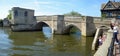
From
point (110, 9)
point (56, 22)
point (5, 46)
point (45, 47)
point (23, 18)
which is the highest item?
point (110, 9)

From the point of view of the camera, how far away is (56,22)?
45844mm

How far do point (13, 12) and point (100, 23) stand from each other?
22512mm

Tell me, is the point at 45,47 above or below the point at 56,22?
below

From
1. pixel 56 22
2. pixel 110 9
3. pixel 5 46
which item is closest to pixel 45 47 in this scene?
pixel 5 46

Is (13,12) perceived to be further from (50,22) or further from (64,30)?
(64,30)

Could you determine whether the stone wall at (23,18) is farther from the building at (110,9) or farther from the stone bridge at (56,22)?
the building at (110,9)

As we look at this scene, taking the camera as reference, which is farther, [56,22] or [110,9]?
[110,9]

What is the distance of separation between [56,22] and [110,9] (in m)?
23.5

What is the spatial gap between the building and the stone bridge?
2011 centimetres

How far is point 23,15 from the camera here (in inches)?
2127

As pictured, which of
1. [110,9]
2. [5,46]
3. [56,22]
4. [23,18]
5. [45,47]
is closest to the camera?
[45,47]

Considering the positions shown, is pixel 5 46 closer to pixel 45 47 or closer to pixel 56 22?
pixel 45 47

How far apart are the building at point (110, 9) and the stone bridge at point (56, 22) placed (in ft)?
66.0

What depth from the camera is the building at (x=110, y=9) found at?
6228cm
